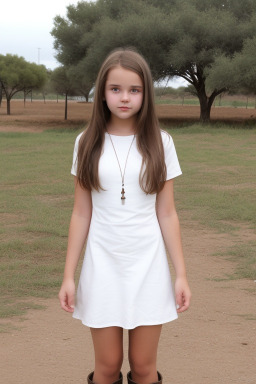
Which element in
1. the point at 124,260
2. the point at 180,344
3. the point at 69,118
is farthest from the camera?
the point at 69,118

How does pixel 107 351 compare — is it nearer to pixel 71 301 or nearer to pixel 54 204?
pixel 71 301

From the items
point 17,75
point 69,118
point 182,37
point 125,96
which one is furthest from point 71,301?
point 17,75

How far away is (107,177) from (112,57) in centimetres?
48

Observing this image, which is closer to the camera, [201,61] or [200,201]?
[200,201]

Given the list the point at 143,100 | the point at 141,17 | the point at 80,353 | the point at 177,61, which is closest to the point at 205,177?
the point at 80,353

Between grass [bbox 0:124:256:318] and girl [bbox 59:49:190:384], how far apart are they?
111 inches

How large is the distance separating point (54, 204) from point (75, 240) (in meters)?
8.10

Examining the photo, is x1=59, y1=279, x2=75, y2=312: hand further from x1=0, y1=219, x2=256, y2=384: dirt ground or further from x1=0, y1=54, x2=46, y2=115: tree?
x1=0, y1=54, x2=46, y2=115: tree

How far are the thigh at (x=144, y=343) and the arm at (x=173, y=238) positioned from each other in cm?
14

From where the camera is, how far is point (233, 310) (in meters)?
5.43

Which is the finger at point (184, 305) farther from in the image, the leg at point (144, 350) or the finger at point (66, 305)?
the finger at point (66, 305)

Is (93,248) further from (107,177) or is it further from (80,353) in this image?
(80,353)

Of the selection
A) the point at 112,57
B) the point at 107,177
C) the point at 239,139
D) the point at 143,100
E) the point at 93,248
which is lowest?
the point at 239,139

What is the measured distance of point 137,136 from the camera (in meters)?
2.68
